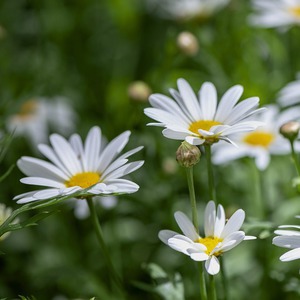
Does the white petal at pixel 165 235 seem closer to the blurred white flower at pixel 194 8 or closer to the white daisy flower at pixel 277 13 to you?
the white daisy flower at pixel 277 13

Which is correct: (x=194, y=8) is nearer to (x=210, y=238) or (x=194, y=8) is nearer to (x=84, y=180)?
(x=84, y=180)

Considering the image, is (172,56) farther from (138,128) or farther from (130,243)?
(130,243)

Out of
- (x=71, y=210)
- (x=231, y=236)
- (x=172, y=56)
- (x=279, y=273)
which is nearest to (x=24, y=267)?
(x=71, y=210)

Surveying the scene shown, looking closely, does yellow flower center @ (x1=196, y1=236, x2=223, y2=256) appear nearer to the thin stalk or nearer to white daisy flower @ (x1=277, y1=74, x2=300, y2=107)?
the thin stalk

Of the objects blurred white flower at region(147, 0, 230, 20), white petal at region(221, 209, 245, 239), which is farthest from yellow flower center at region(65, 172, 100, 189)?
blurred white flower at region(147, 0, 230, 20)

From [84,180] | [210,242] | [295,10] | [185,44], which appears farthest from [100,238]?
[295,10]

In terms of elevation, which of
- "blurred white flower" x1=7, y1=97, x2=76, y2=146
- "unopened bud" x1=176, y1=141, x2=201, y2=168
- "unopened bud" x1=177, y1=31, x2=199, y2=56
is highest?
"unopened bud" x1=177, y1=31, x2=199, y2=56
